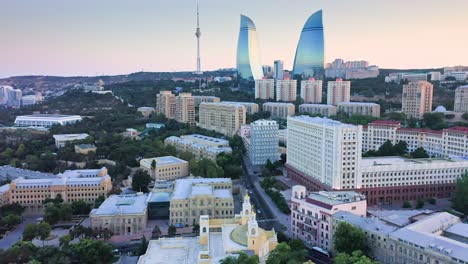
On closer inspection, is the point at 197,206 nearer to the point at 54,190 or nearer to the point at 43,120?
the point at 54,190

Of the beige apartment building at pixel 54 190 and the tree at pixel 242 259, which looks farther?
the beige apartment building at pixel 54 190

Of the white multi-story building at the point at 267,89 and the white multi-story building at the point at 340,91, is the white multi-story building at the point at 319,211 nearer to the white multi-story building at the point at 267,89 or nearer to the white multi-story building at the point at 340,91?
the white multi-story building at the point at 340,91

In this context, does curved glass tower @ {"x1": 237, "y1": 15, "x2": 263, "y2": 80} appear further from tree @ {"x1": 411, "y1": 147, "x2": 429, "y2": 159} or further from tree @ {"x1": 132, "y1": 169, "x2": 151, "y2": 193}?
tree @ {"x1": 132, "y1": 169, "x2": 151, "y2": 193}

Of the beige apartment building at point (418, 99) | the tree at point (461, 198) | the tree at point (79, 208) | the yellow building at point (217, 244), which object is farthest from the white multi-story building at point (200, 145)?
the beige apartment building at point (418, 99)

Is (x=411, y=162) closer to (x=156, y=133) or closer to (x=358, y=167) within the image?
(x=358, y=167)

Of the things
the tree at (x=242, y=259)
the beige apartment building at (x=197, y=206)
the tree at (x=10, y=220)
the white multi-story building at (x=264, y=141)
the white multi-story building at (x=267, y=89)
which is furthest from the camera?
the white multi-story building at (x=267, y=89)

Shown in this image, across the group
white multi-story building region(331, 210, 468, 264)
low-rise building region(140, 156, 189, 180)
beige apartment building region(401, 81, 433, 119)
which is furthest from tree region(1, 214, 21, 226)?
beige apartment building region(401, 81, 433, 119)

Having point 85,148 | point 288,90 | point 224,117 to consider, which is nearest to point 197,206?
point 85,148
